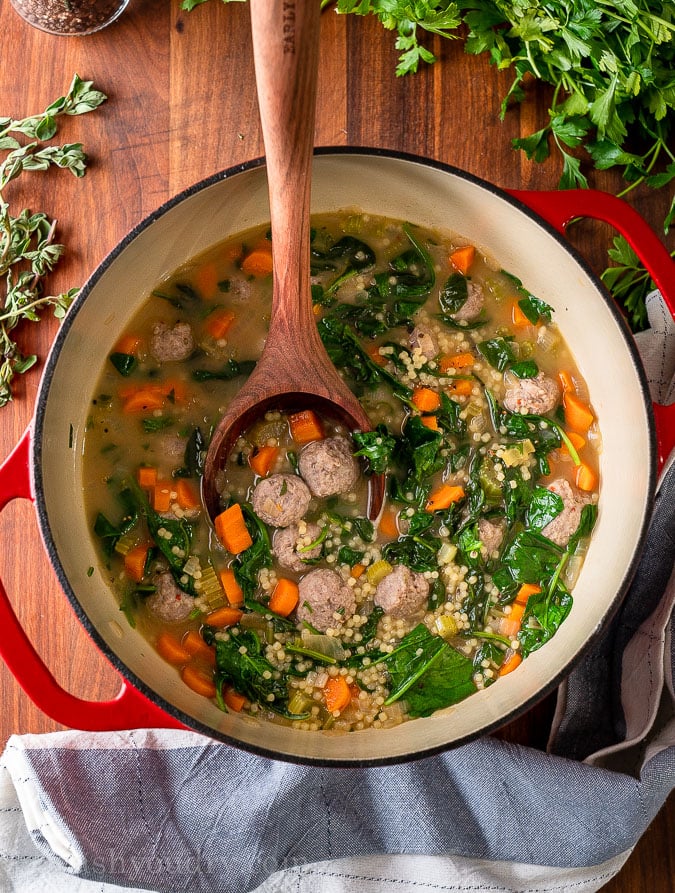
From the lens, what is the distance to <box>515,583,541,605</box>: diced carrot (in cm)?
316

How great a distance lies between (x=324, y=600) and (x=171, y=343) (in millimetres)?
1015

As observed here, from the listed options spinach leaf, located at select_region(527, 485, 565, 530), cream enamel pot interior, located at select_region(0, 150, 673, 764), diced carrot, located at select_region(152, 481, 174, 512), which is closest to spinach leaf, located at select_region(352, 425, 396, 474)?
spinach leaf, located at select_region(527, 485, 565, 530)

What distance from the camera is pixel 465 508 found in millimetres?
3170

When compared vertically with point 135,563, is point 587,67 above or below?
above

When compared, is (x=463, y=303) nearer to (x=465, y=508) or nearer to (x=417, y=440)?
(x=417, y=440)

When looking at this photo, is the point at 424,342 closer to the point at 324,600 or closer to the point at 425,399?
the point at 425,399

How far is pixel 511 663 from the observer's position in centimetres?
315

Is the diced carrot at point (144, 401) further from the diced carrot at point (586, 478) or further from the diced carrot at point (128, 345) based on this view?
the diced carrot at point (586, 478)

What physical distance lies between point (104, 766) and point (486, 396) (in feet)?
5.99

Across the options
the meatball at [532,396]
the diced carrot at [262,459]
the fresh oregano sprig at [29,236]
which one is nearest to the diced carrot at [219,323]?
the diced carrot at [262,459]

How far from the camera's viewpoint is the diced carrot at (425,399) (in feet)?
10.3

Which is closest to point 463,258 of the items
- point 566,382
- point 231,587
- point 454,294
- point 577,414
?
point 454,294

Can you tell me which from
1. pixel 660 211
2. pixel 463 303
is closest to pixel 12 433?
pixel 463 303

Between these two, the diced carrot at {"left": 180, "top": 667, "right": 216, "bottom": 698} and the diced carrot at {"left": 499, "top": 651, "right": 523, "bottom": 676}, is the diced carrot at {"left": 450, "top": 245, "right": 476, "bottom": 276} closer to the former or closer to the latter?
the diced carrot at {"left": 499, "top": 651, "right": 523, "bottom": 676}
